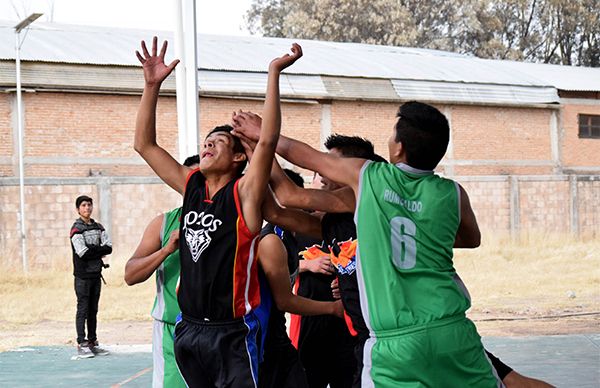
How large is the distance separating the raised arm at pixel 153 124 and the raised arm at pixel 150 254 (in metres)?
0.29

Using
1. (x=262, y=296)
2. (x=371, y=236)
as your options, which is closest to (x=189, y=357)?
(x=262, y=296)

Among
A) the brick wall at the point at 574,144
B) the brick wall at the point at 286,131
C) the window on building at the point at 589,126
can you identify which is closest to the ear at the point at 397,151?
the brick wall at the point at 286,131

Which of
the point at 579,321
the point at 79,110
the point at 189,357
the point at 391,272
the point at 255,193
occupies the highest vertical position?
the point at 79,110

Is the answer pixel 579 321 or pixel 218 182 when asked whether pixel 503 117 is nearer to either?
pixel 579 321

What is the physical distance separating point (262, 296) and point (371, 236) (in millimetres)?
1049

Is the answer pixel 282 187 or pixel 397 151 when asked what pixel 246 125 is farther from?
pixel 397 151

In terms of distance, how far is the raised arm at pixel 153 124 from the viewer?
4816 millimetres

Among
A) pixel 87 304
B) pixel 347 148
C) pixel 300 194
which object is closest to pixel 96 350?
pixel 87 304

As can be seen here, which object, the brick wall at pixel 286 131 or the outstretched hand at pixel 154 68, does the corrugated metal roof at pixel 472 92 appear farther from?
the outstretched hand at pixel 154 68

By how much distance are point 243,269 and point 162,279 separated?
0.88 meters

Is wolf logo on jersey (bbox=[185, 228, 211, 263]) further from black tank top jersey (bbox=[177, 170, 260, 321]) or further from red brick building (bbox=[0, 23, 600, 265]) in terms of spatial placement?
red brick building (bbox=[0, 23, 600, 265])

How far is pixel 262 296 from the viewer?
4.89 metres

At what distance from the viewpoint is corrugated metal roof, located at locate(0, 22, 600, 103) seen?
27141 millimetres

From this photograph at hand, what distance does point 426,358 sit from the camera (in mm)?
3893
